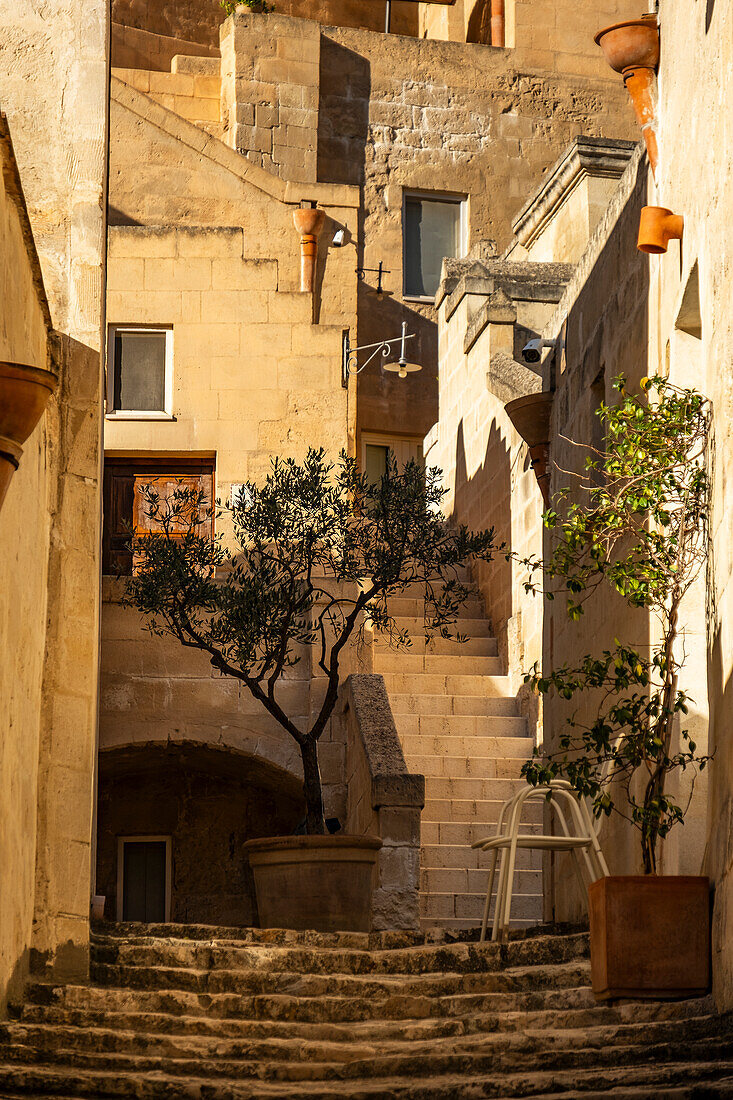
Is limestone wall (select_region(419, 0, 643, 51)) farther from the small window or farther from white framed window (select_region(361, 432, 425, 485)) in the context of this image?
the small window

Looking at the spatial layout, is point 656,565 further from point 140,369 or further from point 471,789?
point 140,369

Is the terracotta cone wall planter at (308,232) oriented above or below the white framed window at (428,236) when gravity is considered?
below

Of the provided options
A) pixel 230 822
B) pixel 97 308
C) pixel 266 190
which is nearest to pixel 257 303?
pixel 266 190

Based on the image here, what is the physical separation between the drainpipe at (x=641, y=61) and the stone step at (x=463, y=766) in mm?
5320

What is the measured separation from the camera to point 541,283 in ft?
49.9

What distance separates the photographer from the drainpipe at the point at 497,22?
2253 cm

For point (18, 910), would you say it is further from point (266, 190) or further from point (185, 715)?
point (266, 190)

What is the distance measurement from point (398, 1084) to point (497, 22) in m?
19.5

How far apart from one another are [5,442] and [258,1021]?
2617 millimetres

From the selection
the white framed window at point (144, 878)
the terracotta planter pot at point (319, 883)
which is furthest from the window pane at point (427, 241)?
the terracotta planter pot at point (319, 883)

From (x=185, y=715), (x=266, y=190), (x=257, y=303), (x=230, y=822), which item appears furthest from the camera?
(x=266, y=190)

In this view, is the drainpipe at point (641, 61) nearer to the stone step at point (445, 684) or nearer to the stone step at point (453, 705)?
the stone step at point (453, 705)

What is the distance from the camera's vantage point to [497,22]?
22594mm

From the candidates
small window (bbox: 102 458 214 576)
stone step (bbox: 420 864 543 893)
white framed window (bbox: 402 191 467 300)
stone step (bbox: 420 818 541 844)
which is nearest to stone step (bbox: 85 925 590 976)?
stone step (bbox: 420 864 543 893)
